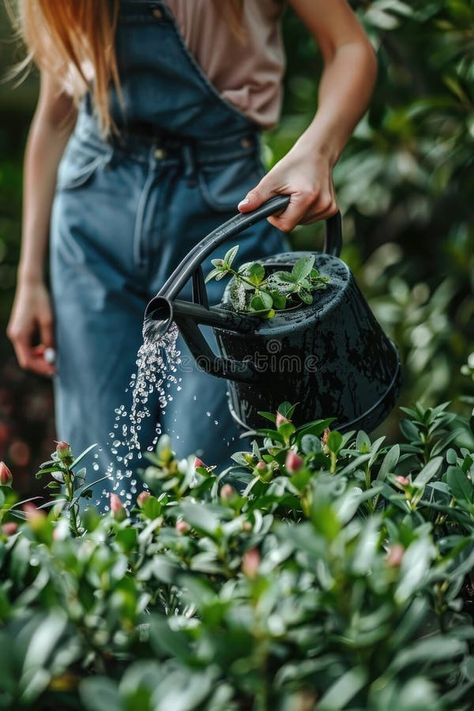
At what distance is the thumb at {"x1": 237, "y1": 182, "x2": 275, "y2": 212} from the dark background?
4.29 feet

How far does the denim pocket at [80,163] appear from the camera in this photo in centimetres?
188

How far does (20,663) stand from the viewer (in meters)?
0.79

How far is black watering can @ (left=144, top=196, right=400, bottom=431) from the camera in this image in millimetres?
1243

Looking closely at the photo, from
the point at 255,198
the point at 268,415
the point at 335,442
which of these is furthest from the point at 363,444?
the point at 255,198

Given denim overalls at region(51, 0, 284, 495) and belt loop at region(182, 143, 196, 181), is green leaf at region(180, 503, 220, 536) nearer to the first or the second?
denim overalls at region(51, 0, 284, 495)

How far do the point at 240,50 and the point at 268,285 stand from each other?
65 centimetres

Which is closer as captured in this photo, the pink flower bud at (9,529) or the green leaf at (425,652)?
the green leaf at (425,652)

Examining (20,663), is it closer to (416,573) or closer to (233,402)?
(416,573)

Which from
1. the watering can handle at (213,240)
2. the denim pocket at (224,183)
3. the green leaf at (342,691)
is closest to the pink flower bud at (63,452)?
the watering can handle at (213,240)

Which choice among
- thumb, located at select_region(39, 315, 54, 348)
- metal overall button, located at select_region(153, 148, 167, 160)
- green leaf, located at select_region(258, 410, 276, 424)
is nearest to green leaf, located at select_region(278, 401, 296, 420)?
green leaf, located at select_region(258, 410, 276, 424)

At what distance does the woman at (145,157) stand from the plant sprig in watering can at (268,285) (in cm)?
39

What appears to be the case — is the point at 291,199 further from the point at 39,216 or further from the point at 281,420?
the point at 39,216

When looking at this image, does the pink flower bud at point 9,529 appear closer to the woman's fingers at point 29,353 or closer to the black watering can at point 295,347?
the black watering can at point 295,347

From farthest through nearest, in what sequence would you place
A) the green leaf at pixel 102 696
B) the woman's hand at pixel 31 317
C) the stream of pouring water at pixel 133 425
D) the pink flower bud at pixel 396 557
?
1. the woman's hand at pixel 31 317
2. the stream of pouring water at pixel 133 425
3. the pink flower bud at pixel 396 557
4. the green leaf at pixel 102 696
